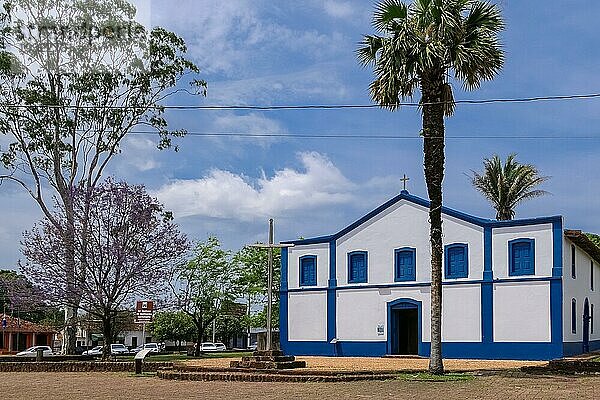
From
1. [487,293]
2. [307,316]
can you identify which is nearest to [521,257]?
[487,293]

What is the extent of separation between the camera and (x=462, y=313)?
37.3 m

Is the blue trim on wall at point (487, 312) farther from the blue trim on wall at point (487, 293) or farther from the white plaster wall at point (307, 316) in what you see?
the white plaster wall at point (307, 316)

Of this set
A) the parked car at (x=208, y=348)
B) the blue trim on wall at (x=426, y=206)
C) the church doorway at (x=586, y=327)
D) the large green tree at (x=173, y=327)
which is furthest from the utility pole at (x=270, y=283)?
the large green tree at (x=173, y=327)

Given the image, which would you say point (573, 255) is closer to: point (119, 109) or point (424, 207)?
point (424, 207)

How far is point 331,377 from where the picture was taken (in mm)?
22688

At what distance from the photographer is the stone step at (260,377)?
74.7 ft

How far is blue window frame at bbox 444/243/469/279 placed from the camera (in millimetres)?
37469

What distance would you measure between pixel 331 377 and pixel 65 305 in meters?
17.8

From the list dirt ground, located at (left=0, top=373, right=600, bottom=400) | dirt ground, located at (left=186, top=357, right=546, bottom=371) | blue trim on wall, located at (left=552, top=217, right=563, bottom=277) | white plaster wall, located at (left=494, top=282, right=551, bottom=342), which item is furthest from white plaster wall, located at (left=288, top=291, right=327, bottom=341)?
dirt ground, located at (left=0, top=373, right=600, bottom=400)

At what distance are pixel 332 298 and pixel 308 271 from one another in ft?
6.64

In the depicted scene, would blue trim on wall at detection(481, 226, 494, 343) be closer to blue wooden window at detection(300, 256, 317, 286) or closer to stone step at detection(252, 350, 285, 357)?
blue wooden window at detection(300, 256, 317, 286)

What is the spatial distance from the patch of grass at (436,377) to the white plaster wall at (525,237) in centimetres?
1155

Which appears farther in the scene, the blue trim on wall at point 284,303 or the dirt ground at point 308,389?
the blue trim on wall at point 284,303

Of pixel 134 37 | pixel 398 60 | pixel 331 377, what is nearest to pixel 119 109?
pixel 134 37
